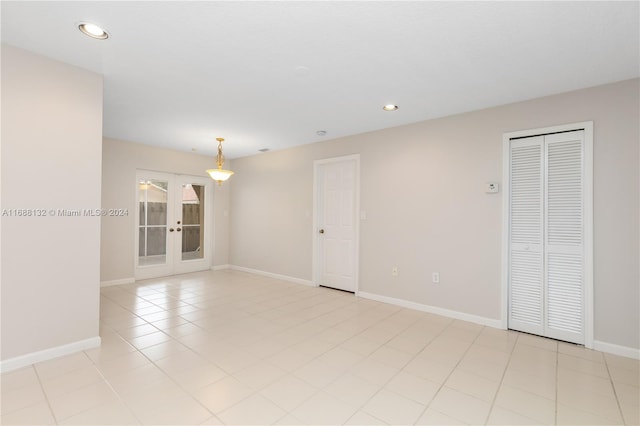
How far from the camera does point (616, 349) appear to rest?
2779 mm

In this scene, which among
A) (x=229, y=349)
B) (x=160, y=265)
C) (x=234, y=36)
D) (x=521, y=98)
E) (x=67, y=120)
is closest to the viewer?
(x=234, y=36)

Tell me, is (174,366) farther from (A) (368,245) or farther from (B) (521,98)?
(B) (521,98)

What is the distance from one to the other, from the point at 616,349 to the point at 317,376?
110 inches

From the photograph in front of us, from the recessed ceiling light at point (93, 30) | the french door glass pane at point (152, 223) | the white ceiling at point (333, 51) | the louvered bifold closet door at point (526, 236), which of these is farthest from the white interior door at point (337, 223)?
the recessed ceiling light at point (93, 30)

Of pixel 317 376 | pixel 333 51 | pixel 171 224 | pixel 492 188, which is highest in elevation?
pixel 333 51

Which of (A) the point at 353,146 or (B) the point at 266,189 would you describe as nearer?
(A) the point at 353,146

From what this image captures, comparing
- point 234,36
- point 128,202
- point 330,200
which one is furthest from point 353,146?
point 128,202

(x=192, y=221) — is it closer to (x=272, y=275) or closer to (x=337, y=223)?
(x=272, y=275)

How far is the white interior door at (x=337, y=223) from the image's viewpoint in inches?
192

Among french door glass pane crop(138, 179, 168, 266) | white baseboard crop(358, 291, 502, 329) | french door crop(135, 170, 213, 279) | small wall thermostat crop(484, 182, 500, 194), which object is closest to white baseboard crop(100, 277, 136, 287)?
french door crop(135, 170, 213, 279)

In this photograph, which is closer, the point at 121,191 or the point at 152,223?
the point at 121,191

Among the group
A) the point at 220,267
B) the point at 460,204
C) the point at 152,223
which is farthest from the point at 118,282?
the point at 460,204

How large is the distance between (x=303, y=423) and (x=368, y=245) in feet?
9.82

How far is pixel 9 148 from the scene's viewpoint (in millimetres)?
2344
